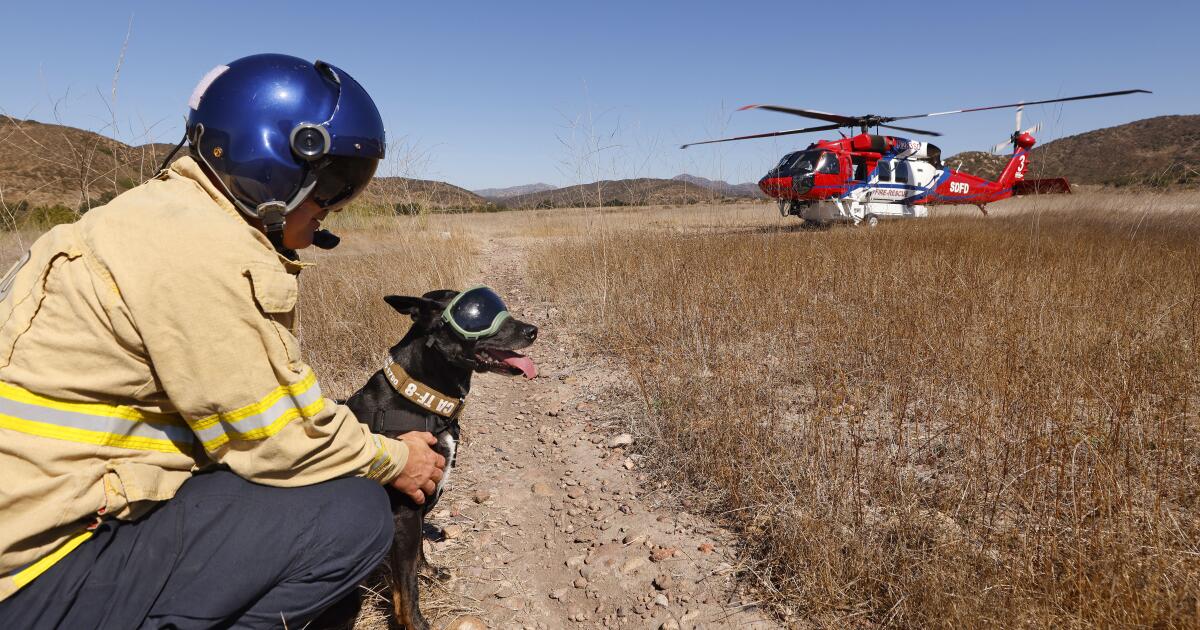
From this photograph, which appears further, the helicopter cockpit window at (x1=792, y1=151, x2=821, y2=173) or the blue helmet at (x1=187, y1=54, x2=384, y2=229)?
the helicopter cockpit window at (x1=792, y1=151, x2=821, y2=173)

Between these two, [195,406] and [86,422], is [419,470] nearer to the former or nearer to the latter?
[195,406]

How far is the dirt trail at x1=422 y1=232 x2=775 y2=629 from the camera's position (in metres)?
2.42

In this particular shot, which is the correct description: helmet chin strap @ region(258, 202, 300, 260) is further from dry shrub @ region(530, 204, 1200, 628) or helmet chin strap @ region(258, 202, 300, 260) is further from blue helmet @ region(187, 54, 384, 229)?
dry shrub @ region(530, 204, 1200, 628)

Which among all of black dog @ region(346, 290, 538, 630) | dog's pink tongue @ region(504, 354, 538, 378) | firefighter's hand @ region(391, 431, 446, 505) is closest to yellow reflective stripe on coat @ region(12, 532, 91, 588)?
firefighter's hand @ region(391, 431, 446, 505)

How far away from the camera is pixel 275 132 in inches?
69.2

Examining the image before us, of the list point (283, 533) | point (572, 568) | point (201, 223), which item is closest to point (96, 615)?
point (283, 533)

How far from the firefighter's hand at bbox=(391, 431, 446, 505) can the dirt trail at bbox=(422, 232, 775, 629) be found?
0.79 metres

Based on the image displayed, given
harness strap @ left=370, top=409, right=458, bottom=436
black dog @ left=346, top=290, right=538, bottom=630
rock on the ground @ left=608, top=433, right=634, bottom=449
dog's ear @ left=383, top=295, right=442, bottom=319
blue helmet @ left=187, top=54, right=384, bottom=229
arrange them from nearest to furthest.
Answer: blue helmet @ left=187, top=54, right=384, bottom=229
black dog @ left=346, top=290, right=538, bottom=630
harness strap @ left=370, top=409, right=458, bottom=436
dog's ear @ left=383, top=295, right=442, bottom=319
rock on the ground @ left=608, top=433, right=634, bottom=449

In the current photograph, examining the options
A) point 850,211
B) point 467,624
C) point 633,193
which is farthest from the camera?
point 850,211

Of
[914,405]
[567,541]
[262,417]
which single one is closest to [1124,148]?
[914,405]

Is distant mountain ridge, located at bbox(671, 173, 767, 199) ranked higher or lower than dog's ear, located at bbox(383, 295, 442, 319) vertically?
higher

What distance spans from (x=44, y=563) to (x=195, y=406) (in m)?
0.48

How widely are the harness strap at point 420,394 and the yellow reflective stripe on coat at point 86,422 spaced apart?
991 millimetres

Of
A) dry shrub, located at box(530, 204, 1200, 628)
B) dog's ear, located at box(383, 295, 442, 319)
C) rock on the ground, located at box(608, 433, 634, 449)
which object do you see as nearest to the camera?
dry shrub, located at box(530, 204, 1200, 628)
